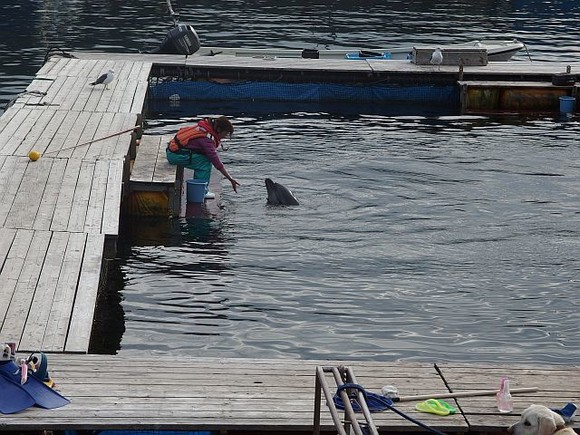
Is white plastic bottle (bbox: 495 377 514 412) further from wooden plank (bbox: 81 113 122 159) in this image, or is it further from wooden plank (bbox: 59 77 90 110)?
wooden plank (bbox: 59 77 90 110)

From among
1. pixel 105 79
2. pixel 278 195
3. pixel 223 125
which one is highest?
pixel 223 125

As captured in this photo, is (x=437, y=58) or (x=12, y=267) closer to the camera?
(x=12, y=267)

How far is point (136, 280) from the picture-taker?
13617mm

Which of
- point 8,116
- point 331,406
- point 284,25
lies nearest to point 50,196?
point 8,116

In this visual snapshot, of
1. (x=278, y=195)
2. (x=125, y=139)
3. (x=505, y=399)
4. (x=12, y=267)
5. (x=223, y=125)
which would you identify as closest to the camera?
(x=505, y=399)

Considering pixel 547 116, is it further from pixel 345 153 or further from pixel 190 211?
pixel 190 211

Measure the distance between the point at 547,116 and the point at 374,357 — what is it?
14.6m

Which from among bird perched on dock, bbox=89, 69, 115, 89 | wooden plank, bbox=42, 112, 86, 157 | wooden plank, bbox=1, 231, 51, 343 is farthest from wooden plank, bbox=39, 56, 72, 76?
wooden plank, bbox=1, 231, 51, 343

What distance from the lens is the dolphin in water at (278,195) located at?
54.4ft

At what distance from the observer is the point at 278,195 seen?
1662cm

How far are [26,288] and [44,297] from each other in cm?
33

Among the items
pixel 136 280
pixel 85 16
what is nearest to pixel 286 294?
pixel 136 280

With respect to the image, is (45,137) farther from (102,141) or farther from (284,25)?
(284,25)

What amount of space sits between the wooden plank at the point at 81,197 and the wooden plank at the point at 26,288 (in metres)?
0.48
